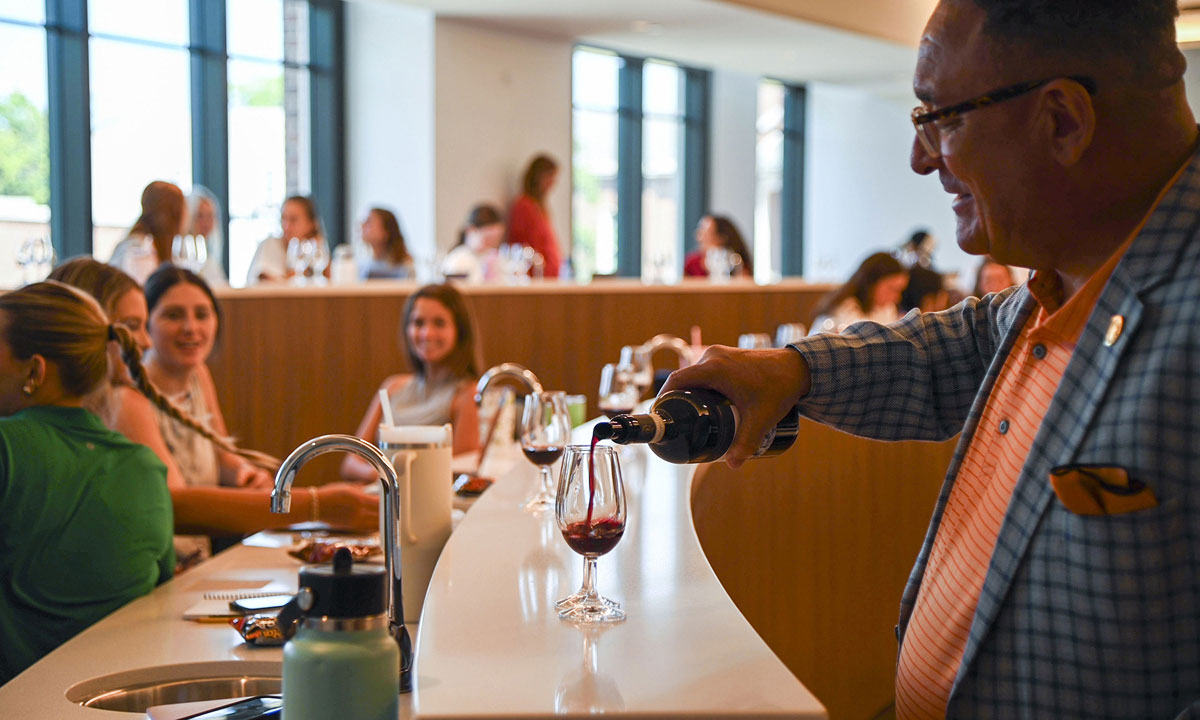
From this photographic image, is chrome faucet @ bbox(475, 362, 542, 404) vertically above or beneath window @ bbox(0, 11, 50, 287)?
beneath

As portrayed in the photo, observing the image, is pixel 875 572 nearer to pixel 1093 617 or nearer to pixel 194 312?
pixel 1093 617

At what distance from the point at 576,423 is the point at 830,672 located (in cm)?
122

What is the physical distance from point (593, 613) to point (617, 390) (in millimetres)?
2009

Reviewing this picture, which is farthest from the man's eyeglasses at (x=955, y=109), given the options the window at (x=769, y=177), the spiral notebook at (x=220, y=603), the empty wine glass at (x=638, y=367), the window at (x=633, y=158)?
the window at (x=769, y=177)

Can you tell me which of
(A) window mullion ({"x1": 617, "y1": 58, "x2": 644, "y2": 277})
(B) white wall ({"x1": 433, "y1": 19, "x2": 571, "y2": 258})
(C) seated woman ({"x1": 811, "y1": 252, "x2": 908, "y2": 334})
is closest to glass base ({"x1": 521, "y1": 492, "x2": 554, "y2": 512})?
(C) seated woman ({"x1": 811, "y1": 252, "x2": 908, "y2": 334})

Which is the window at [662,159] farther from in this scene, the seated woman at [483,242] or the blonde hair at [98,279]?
the blonde hair at [98,279]

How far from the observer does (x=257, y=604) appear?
Result: 6.23 ft

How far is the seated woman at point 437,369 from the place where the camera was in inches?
168

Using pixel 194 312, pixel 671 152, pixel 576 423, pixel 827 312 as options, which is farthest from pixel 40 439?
pixel 671 152

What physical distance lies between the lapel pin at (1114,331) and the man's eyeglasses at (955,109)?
0.22 m

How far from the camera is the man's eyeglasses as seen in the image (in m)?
1.13

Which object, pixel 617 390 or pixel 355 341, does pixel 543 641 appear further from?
pixel 355 341

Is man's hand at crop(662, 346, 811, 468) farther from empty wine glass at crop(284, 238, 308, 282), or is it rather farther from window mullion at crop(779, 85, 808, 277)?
window mullion at crop(779, 85, 808, 277)

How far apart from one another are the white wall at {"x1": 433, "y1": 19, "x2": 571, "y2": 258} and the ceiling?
16cm
